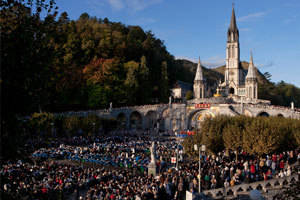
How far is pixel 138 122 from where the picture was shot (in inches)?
2441

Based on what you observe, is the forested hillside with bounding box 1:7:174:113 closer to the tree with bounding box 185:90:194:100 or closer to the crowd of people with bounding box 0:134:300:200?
the crowd of people with bounding box 0:134:300:200

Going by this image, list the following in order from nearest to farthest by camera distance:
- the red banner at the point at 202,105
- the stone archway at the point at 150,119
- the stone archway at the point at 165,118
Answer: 1. the red banner at the point at 202,105
2. the stone archway at the point at 165,118
3. the stone archway at the point at 150,119

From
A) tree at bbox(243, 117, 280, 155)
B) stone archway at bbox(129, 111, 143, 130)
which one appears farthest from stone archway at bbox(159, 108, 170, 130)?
tree at bbox(243, 117, 280, 155)

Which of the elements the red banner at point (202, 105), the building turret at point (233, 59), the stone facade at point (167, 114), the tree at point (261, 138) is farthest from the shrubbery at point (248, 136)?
the building turret at point (233, 59)

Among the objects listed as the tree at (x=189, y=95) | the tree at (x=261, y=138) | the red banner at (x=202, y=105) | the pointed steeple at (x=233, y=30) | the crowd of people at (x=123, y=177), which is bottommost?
the crowd of people at (x=123, y=177)

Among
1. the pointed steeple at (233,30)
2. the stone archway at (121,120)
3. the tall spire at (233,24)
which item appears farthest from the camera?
the pointed steeple at (233,30)

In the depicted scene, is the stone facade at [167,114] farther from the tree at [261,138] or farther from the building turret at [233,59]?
the building turret at [233,59]

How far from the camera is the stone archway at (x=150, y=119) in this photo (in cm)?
6103

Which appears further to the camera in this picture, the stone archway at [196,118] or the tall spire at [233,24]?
the tall spire at [233,24]

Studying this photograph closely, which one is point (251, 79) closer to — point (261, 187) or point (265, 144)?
point (265, 144)

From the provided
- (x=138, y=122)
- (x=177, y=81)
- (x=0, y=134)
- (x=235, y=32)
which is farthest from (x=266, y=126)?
(x=235, y=32)

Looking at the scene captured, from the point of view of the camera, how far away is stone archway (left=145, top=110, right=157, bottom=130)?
200 ft

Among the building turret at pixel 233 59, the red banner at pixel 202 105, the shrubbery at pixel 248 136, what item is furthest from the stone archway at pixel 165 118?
the building turret at pixel 233 59

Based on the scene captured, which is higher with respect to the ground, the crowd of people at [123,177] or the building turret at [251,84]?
the building turret at [251,84]
